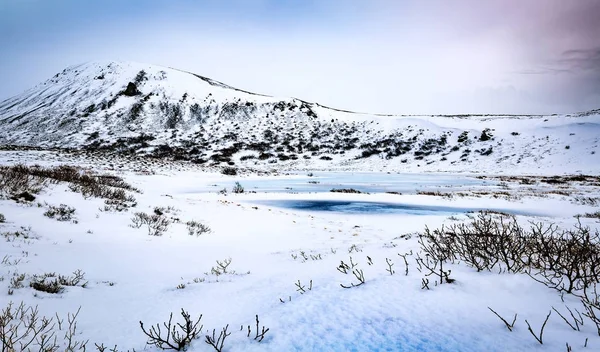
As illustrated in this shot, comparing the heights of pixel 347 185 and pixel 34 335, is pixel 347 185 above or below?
below

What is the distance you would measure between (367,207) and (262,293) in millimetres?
10933

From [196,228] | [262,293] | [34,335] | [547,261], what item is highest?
[547,261]

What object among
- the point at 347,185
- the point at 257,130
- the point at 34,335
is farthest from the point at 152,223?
the point at 257,130

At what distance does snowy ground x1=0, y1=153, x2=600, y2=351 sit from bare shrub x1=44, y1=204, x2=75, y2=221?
150 millimetres

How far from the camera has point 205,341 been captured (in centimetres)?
237

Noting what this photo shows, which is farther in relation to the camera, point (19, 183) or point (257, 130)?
point (257, 130)

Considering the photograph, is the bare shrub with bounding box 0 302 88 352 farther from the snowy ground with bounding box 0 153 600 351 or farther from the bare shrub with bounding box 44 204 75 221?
the bare shrub with bounding box 44 204 75 221

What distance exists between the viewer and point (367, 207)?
14.0 m

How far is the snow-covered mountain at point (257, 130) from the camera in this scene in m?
42.7

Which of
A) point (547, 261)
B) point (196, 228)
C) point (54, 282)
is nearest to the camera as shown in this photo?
point (547, 261)

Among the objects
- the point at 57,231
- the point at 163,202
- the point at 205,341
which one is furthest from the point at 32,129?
the point at 205,341

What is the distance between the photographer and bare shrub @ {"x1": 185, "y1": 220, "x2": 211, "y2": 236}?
25.9ft

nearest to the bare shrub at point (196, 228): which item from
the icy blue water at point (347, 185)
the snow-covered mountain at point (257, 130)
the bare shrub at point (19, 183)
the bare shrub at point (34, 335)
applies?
the bare shrub at point (19, 183)

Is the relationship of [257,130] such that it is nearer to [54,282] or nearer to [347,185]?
[347,185]
